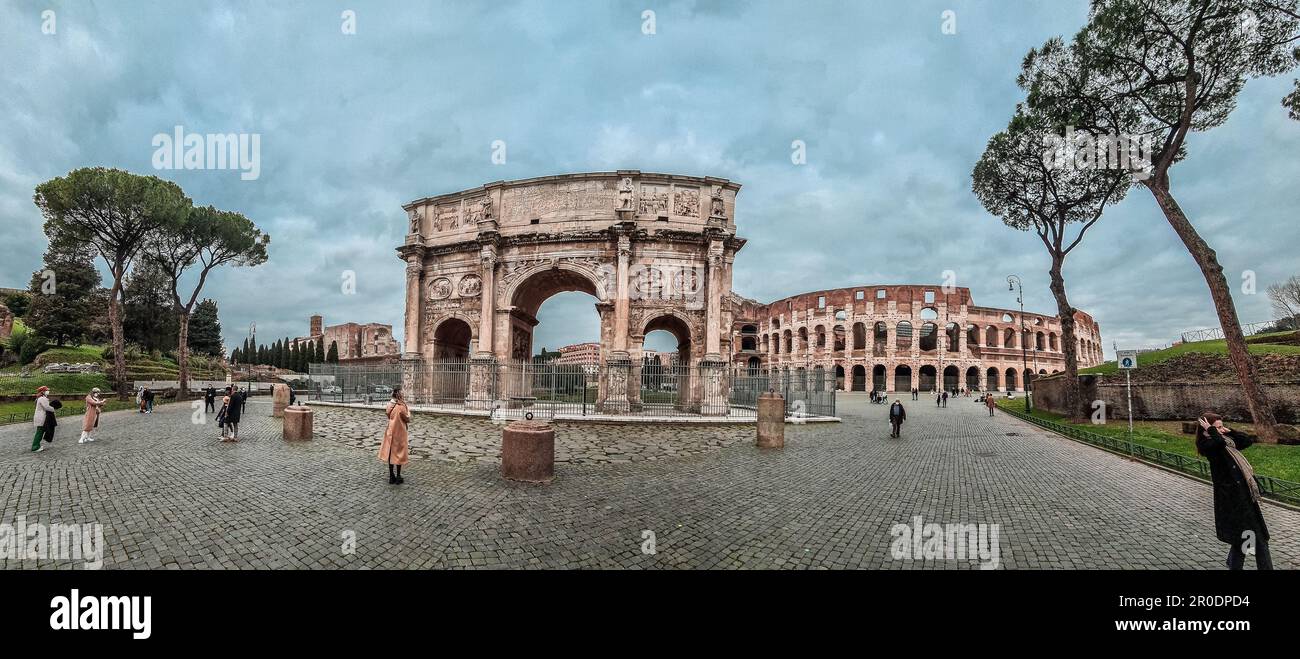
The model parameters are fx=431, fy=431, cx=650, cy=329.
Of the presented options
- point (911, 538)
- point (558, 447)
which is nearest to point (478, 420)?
point (558, 447)

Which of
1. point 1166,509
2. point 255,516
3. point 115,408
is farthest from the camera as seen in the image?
point 115,408

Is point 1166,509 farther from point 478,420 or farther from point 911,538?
point 478,420

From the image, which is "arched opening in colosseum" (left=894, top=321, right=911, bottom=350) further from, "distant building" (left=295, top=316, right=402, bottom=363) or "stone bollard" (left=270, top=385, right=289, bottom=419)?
"distant building" (left=295, top=316, right=402, bottom=363)

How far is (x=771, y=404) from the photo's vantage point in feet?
34.7

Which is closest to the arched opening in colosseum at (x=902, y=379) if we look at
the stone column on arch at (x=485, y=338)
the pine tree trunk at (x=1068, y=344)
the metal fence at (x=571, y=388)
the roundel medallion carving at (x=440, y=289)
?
the pine tree trunk at (x=1068, y=344)

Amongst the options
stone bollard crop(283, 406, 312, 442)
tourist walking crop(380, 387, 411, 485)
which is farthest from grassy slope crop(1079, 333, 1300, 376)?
stone bollard crop(283, 406, 312, 442)

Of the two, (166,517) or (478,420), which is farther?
(478,420)

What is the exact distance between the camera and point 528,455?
262 inches

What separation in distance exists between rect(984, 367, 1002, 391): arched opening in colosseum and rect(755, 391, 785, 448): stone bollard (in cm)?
4640

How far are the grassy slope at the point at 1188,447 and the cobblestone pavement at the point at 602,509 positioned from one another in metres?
1.74

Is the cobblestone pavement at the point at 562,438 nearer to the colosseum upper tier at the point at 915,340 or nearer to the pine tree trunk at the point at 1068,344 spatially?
the pine tree trunk at the point at 1068,344

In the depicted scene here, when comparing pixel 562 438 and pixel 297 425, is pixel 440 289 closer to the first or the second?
pixel 297 425

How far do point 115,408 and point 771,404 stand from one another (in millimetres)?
26394

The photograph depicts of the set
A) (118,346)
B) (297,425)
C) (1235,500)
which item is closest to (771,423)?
(1235,500)
